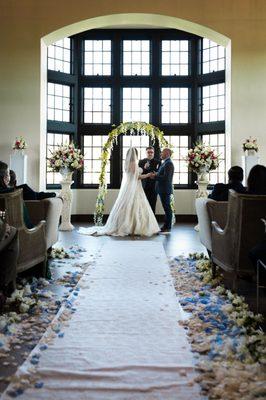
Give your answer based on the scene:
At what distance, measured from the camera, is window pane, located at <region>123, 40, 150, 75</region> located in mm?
12742

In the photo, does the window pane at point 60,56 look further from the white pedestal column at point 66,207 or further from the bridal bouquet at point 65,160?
the white pedestal column at point 66,207

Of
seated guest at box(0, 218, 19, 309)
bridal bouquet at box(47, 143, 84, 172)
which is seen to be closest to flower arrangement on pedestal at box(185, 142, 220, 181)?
bridal bouquet at box(47, 143, 84, 172)

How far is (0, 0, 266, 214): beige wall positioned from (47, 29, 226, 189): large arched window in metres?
1.97

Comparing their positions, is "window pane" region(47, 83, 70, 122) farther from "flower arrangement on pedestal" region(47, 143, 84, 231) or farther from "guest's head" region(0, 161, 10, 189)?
"guest's head" region(0, 161, 10, 189)

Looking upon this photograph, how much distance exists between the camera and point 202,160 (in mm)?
10164

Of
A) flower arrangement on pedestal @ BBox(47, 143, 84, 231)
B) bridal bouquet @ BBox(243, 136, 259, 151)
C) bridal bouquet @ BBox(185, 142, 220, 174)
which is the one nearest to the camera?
bridal bouquet @ BBox(243, 136, 259, 151)

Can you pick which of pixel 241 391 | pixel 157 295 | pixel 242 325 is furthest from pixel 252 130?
pixel 241 391

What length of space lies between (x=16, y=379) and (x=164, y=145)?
28.7 ft

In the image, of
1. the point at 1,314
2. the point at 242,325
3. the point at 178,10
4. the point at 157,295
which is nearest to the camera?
the point at 242,325

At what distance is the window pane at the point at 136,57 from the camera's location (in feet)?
41.8

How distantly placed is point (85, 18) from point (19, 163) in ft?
11.2

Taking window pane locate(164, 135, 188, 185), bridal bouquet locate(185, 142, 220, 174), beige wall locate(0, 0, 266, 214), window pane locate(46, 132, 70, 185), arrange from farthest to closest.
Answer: window pane locate(164, 135, 188, 185), window pane locate(46, 132, 70, 185), beige wall locate(0, 0, 266, 214), bridal bouquet locate(185, 142, 220, 174)

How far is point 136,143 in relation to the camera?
500 inches

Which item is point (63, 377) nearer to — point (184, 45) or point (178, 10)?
point (178, 10)
